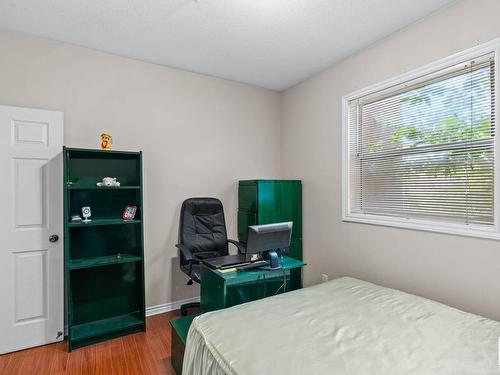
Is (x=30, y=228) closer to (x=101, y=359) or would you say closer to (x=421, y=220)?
(x=101, y=359)

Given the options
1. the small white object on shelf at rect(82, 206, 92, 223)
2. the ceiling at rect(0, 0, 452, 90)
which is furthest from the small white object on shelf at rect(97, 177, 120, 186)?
the ceiling at rect(0, 0, 452, 90)

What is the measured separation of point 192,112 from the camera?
3.28 metres

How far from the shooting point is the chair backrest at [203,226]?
10.0ft

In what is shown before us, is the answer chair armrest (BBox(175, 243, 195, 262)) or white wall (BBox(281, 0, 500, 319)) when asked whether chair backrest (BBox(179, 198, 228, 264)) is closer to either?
chair armrest (BBox(175, 243, 195, 262))

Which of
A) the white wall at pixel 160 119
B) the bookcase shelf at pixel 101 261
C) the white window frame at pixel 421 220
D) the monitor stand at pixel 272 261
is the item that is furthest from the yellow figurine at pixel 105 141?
the white window frame at pixel 421 220

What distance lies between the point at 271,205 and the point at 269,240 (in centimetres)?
106

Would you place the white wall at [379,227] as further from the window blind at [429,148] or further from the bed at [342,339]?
the bed at [342,339]

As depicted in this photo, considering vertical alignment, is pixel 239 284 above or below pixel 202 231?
below

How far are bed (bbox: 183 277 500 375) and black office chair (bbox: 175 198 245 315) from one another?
1.25m

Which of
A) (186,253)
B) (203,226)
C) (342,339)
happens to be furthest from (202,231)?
(342,339)

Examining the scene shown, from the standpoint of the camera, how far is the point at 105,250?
9.05 feet

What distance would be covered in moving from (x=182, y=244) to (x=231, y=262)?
88cm

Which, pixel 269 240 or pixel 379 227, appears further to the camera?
pixel 379 227

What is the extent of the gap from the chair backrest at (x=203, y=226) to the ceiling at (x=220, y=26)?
5.10ft
